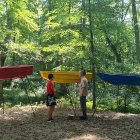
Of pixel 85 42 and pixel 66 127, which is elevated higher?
pixel 85 42

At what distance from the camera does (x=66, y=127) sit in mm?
11586

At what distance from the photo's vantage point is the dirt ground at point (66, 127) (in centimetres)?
1024

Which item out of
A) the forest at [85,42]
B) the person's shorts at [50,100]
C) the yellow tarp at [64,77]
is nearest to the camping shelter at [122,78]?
the yellow tarp at [64,77]

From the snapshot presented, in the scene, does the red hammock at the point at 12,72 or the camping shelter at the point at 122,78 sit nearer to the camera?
the red hammock at the point at 12,72

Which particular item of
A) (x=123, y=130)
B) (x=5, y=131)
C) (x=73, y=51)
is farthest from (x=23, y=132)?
(x=73, y=51)

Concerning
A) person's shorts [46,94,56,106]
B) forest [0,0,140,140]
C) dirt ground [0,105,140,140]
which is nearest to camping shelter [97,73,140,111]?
dirt ground [0,105,140,140]

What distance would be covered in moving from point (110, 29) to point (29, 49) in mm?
4879

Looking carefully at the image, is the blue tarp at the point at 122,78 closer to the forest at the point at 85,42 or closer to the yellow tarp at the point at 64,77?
the yellow tarp at the point at 64,77

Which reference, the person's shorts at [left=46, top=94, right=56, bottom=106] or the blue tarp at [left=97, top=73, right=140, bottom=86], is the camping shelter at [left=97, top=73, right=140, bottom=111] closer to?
the blue tarp at [left=97, top=73, right=140, bottom=86]

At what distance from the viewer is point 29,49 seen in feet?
60.3

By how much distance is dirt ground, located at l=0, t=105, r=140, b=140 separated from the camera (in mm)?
10242

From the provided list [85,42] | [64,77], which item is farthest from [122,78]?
[85,42]

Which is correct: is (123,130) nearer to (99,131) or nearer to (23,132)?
(99,131)

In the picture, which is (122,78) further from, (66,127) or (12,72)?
(12,72)
